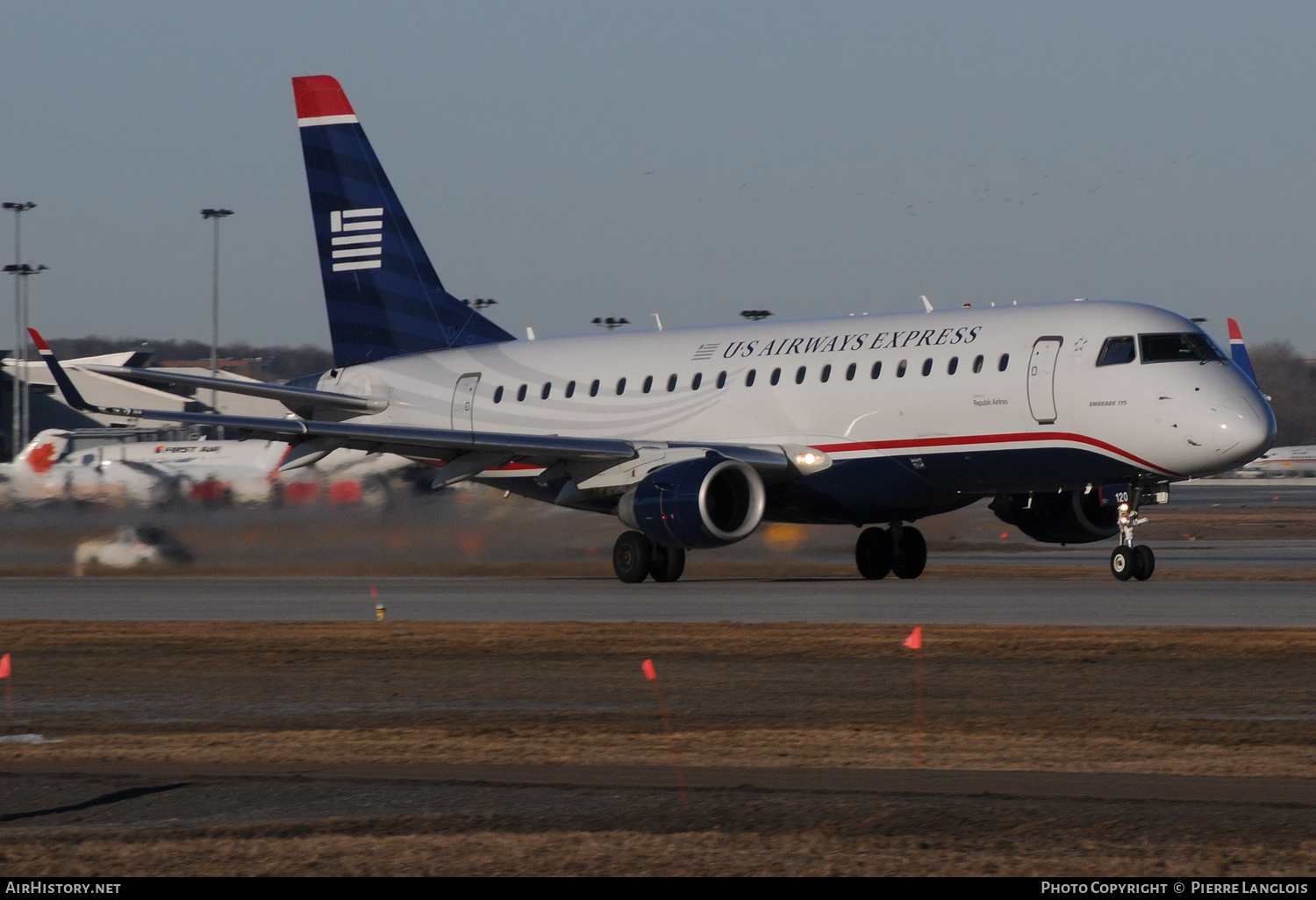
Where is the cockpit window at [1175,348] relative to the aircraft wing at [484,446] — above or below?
above

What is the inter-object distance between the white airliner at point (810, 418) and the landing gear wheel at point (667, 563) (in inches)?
1.4

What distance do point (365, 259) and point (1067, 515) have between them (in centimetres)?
1527

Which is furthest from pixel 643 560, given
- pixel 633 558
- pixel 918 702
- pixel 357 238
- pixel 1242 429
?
pixel 918 702

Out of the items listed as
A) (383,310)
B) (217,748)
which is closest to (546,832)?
(217,748)

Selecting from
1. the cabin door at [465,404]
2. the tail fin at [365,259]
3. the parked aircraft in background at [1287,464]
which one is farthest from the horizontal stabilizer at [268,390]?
the parked aircraft in background at [1287,464]

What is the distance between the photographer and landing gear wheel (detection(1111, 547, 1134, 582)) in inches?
1088

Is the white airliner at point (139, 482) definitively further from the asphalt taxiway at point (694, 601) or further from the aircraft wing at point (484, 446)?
the asphalt taxiway at point (694, 601)

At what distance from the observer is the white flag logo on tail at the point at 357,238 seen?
36.7m

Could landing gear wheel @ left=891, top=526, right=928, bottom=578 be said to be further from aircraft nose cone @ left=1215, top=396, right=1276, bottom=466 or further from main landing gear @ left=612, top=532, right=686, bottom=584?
aircraft nose cone @ left=1215, top=396, right=1276, bottom=466

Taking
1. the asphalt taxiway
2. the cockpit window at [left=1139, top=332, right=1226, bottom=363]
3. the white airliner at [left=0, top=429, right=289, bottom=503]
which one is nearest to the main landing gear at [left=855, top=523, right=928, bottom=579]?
the asphalt taxiway

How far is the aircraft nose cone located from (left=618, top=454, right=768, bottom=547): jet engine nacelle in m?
7.08

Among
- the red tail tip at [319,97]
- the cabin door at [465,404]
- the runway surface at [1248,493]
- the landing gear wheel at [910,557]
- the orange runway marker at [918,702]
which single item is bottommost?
the runway surface at [1248,493]

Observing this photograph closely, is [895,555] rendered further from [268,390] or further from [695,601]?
[268,390]

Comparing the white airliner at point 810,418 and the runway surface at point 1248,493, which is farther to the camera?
the runway surface at point 1248,493
